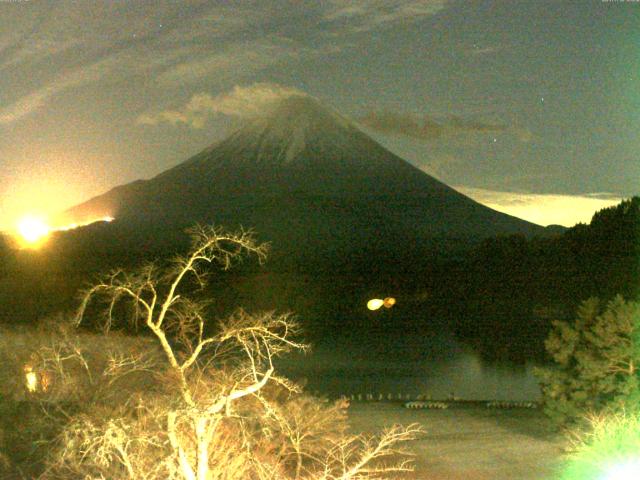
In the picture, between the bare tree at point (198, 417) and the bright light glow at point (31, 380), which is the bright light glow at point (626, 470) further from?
the bright light glow at point (31, 380)

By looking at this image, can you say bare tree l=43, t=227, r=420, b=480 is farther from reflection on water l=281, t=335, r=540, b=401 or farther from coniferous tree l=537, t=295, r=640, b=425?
reflection on water l=281, t=335, r=540, b=401

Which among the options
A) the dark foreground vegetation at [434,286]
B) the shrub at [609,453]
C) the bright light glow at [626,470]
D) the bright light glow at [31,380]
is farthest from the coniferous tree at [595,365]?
the dark foreground vegetation at [434,286]

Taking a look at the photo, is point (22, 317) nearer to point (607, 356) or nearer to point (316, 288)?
point (316, 288)

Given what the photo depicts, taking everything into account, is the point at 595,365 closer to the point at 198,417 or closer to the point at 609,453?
the point at 609,453

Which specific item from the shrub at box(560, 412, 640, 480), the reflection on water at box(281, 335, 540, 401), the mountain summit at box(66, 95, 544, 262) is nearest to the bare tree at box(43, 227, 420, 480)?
the shrub at box(560, 412, 640, 480)

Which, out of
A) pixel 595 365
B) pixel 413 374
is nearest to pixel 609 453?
pixel 595 365

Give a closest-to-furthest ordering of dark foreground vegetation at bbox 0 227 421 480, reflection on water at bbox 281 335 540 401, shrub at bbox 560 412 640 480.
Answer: dark foreground vegetation at bbox 0 227 421 480 < shrub at bbox 560 412 640 480 < reflection on water at bbox 281 335 540 401
